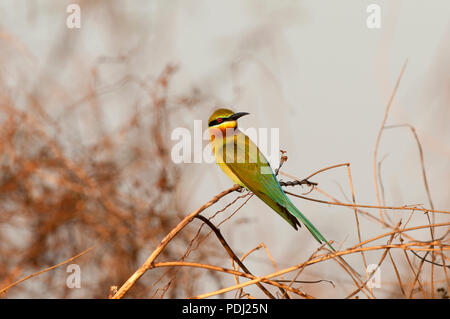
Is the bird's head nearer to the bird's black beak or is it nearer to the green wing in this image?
the bird's black beak

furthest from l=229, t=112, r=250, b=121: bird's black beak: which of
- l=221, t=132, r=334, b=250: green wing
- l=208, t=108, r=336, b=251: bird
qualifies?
l=221, t=132, r=334, b=250: green wing

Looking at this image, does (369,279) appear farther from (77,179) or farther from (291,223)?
(77,179)

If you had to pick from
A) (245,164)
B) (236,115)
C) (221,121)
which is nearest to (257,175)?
(245,164)

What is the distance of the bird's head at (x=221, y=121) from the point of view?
4008 millimetres

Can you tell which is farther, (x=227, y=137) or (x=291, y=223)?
(x=227, y=137)

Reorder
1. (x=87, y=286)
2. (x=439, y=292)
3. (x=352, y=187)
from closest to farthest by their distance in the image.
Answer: (x=352, y=187) < (x=439, y=292) < (x=87, y=286)

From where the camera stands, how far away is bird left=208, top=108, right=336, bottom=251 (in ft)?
10.1

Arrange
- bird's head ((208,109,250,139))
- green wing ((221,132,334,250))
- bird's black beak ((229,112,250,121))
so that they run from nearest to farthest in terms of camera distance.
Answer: green wing ((221,132,334,250)) < bird's black beak ((229,112,250,121)) < bird's head ((208,109,250,139))

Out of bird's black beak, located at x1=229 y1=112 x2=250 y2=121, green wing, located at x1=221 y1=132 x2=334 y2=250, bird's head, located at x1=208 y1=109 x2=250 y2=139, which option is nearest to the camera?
green wing, located at x1=221 y1=132 x2=334 y2=250

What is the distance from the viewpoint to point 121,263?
4.24m

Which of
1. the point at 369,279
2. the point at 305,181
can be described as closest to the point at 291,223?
the point at 305,181

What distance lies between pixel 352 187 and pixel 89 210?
2.72 meters

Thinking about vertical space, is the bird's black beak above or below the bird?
above
